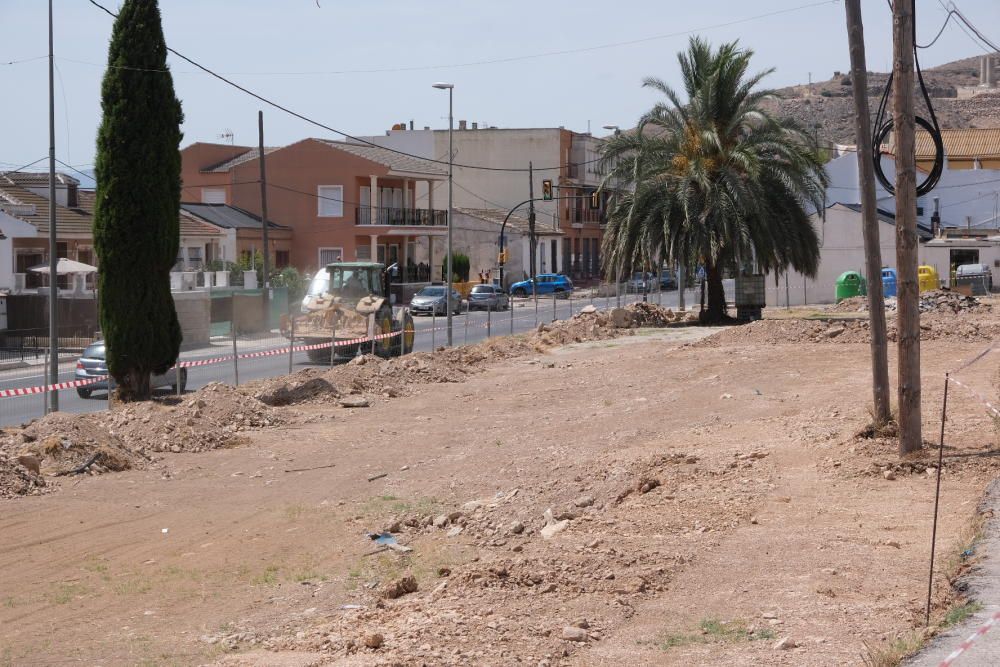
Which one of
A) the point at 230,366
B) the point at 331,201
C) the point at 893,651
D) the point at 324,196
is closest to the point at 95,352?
the point at 230,366

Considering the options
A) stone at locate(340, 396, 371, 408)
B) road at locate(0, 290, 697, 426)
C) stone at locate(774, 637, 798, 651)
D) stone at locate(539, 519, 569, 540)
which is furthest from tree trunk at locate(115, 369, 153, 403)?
stone at locate(774, 637, 798, 651)

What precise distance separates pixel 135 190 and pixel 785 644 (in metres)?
16.6

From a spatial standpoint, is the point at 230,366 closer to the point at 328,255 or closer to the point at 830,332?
the point at 830,332

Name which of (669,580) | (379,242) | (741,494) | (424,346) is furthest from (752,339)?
(379,242)

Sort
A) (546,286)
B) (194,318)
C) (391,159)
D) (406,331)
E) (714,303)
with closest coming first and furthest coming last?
(406,331) < (194,318) < (714,303) < (391,159) < (546,286)

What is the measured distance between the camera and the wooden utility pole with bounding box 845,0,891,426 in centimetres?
1401

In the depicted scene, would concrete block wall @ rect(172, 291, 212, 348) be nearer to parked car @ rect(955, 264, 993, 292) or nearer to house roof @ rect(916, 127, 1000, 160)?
parked car @ rect(955, 264, 993, 292)

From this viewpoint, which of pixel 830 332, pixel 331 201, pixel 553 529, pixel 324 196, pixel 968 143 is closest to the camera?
pixel 553 529

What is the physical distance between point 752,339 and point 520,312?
24265 millimetres

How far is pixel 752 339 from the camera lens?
109 feet

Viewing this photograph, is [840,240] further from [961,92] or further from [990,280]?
[961,92]

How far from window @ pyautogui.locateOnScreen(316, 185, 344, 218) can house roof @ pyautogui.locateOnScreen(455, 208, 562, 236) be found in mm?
14134

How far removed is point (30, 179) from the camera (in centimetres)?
5141

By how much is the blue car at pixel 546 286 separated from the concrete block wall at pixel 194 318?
108 feet
